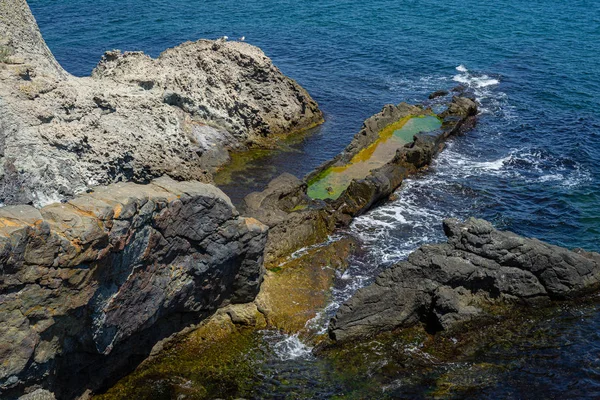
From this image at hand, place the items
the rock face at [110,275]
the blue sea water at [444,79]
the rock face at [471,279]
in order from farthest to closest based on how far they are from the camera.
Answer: the blue sea water at [444,79], the rock face at [471,279], the rock face at [110,275]

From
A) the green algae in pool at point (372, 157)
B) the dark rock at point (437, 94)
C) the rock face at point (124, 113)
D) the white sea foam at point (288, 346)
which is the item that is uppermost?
the rock face at point (124, 113)

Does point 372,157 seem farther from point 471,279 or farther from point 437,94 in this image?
point 471,279

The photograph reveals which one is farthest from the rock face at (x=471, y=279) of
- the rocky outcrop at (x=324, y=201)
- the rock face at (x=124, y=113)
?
the rock face at (x=124, y=113)

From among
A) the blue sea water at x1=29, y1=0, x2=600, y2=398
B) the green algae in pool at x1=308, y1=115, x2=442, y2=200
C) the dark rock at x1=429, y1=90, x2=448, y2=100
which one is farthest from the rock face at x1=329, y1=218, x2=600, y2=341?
the dark rock at x1=429, y1=90, x2=448, y2=100

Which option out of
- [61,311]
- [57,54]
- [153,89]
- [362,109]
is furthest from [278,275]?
[57,54]

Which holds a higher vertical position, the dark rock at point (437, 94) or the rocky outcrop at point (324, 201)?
the dark rock at point (437, 94)

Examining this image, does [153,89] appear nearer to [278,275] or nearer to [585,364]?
[278,275]

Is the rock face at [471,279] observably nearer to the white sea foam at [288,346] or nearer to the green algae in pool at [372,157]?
the white sea foam at [288,346]

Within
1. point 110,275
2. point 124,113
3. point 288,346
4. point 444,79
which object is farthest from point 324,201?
point 444,79
